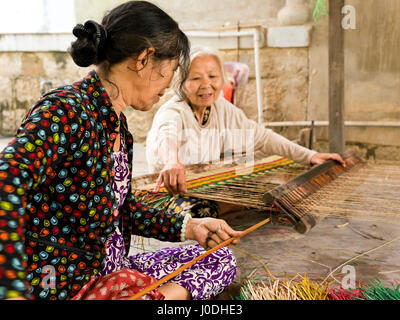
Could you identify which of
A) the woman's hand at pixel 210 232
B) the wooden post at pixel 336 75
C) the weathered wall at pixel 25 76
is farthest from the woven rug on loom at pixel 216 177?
the weathered wall at pixel 25 76

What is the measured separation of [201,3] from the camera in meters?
5.55

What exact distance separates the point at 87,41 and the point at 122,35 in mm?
99

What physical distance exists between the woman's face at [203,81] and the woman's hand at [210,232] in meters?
1.40

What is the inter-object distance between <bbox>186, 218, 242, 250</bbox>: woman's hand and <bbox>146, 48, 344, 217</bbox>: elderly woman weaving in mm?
758

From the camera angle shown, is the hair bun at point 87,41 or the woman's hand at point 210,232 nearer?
the hair bun at point 87,41

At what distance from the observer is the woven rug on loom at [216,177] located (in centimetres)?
225

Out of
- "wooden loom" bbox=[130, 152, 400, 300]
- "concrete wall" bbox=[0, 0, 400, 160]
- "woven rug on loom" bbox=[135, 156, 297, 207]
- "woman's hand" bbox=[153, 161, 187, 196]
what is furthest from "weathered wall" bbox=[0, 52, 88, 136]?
"woman's hand" bbox=[153, 161, 187, 196]

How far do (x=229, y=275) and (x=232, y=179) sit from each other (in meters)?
0.91

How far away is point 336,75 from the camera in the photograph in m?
3.62

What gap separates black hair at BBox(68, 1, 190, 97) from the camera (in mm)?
1125

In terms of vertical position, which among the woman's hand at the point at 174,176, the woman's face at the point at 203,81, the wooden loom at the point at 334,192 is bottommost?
the wooden loom at the point at 334,192

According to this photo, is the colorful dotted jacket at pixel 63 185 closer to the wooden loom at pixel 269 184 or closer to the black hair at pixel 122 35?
the black hair at pixel 122 35

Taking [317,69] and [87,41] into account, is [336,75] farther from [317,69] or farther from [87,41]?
[87,41]
